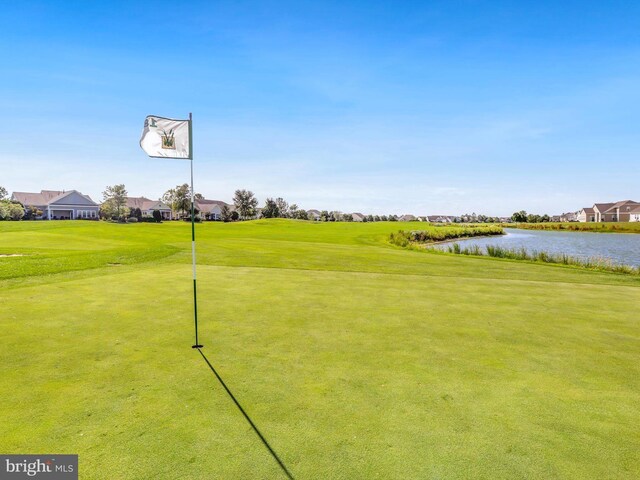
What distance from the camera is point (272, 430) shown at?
3924 millimetres

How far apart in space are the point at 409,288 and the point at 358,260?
30.4ft

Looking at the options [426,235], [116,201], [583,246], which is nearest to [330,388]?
[583,246]

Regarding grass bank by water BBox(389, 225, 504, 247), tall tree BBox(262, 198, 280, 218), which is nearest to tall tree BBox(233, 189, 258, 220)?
tall tree BBox(262, 198, 280, 218)

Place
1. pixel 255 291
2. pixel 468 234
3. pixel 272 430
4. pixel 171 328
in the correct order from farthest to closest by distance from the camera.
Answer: pixel 468 234 < pixel 255 291 < pixel 171 328 < pixel 272 430

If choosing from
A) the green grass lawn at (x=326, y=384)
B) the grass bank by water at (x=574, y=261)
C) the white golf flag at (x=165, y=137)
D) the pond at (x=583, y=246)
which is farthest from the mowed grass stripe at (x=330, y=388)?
the pond at (x=583, y=246)

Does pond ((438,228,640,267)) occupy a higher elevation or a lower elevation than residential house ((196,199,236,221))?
lower

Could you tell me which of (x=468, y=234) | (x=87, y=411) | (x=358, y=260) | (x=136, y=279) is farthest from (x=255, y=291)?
(x=468, y=234)

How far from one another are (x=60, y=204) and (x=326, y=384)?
4921 inches

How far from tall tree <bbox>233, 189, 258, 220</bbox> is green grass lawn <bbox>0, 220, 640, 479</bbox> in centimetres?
12321

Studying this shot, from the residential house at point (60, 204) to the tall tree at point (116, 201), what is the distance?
10.2m

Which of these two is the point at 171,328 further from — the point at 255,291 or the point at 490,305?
the point at 490,305

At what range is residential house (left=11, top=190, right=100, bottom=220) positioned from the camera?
10331 centimetres

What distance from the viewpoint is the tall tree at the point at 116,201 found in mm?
100562

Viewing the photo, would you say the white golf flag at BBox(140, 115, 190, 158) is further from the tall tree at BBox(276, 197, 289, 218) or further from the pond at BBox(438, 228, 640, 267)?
the tall tree at BBox(276, 197, 289, 218)
